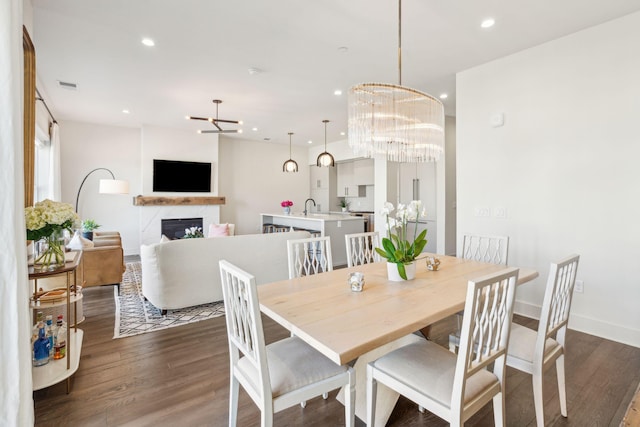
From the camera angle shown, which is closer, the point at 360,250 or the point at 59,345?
the point at 59,345

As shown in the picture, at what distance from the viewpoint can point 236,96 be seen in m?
4.76

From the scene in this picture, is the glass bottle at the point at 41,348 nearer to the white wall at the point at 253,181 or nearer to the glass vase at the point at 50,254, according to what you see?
the glass vase at the point at 50,254

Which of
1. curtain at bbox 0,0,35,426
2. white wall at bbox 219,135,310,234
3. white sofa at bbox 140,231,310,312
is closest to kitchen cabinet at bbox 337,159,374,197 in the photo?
white wall at bbox 219,135,310,234

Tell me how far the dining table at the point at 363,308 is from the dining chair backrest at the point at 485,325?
0.62ft

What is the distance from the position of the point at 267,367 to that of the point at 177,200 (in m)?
6.33

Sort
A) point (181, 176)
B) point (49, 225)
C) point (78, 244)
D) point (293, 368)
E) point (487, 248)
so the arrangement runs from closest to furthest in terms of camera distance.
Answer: point (293, 368) < point (49, 225) < point (487, 248) < point (78, 244) < point (181, 176)

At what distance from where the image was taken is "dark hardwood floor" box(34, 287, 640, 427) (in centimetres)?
179

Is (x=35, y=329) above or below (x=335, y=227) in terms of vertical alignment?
below

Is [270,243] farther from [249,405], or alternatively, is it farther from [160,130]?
[160,130]

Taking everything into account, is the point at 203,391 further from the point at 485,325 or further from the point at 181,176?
the point at 181,176

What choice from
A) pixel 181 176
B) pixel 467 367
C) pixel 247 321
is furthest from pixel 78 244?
pixel 467 367

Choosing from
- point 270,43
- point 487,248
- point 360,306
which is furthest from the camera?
point 270,43

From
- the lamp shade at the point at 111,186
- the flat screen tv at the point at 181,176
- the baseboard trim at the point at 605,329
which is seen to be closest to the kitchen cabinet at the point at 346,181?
the flat screen tv at the point at 181,176

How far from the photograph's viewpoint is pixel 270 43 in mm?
3131
